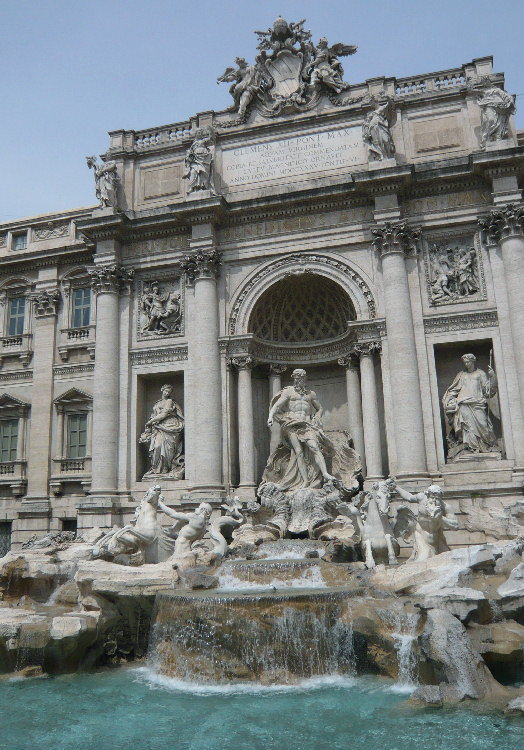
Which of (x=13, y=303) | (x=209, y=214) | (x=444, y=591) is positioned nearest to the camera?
(x=444, y=591)

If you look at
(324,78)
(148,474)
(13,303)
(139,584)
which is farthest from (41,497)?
(324,78)

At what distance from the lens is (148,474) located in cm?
2019

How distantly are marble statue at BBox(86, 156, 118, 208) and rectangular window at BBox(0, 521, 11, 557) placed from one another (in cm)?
1135

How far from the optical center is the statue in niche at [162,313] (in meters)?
21.2

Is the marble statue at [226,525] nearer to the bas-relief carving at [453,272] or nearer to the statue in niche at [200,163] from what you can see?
the bas-relief carving at [453,272]

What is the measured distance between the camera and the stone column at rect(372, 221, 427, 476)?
1769 cm

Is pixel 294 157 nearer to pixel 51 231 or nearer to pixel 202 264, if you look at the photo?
pixel 202 264

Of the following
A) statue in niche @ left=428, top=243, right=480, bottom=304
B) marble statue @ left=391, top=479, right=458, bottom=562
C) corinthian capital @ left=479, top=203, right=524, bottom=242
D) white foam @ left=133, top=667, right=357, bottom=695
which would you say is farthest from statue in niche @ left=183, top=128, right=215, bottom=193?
white foam @ left=133, top=667, right=357, bottom=695

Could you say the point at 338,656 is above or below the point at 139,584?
below

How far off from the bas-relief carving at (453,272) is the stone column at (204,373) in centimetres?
657

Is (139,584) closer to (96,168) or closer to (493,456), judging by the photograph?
(493,456)

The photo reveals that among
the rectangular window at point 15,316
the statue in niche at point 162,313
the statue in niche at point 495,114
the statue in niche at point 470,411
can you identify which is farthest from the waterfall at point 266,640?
the rectangular window at point 15,316

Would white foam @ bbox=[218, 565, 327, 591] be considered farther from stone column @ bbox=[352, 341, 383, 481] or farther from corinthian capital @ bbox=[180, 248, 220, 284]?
corinthian capital @ bbox=[180, 248, 220, 284]

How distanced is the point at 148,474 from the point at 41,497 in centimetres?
428
